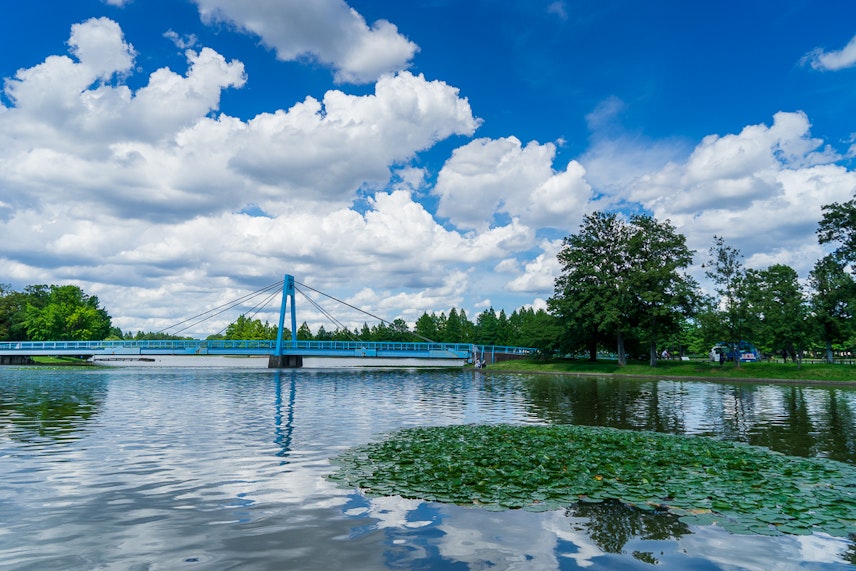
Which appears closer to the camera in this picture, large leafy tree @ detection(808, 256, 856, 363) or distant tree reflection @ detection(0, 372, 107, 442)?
distant tree reflection @ detection(0, 372, 107, 442)

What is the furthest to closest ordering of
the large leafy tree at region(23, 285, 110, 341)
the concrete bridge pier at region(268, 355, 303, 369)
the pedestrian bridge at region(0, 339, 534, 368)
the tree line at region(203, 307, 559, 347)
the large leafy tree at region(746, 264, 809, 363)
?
the tree line at region(203, 307, 559, 347), the large leafy tree at region(23, 285, 110, 341), the concrete bridge pier at region(268, 355, 303, 369), the pedestrian bridge at region(0, 339, 534, 368), the large leafy tree at region(746, 264, 809, 363)

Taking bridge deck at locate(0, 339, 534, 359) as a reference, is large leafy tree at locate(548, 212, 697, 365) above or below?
above

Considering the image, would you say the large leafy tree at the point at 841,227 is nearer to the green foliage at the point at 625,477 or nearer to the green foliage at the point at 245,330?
the green foliage at the point at 625,477

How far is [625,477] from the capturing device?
12.7m

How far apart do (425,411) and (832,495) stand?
2048 cm

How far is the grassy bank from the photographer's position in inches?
2232

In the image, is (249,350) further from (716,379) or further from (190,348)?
(716,379)

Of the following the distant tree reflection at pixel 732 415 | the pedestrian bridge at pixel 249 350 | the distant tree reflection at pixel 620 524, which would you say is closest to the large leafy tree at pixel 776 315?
the distant tree reflection at pixel 732 415

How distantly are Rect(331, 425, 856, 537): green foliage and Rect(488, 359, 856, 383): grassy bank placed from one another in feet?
162

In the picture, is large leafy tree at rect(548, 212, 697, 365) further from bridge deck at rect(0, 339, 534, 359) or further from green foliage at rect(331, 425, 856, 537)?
green foliage at rect(331, 425, 856, 537)

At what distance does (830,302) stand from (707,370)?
1923cm

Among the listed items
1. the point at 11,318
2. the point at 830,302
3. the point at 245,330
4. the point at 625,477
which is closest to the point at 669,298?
the point at 830,302

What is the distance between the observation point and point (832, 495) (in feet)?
36.7

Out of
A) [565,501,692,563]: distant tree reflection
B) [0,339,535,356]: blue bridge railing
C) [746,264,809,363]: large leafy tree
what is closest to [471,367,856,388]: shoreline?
[746,264,809,363]: large leafy tree
